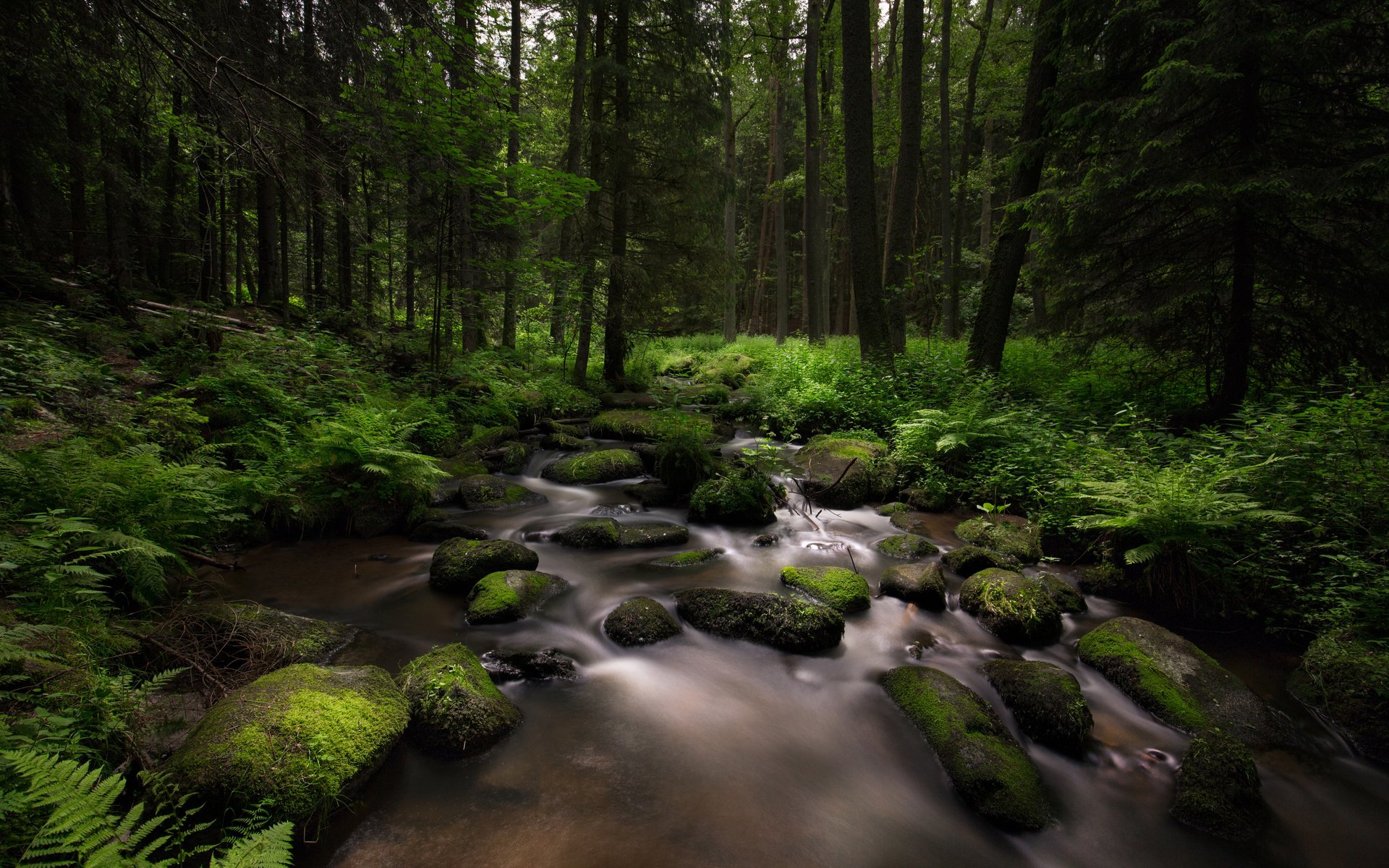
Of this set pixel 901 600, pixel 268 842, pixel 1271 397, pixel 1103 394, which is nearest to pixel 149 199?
pixel 268 842

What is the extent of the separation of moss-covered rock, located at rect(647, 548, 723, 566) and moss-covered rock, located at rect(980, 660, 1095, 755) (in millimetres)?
3265

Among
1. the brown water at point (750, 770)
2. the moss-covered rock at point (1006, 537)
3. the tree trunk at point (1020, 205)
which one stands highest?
the tree trunk at point (1020, 205)

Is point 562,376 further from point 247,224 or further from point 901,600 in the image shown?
point 247,224

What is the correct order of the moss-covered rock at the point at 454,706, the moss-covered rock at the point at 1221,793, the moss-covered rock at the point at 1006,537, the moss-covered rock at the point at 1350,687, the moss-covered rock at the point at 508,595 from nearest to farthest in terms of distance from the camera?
the moss-covered rock at the point at 1221,793, the moss-covered rock at the point at 454,706, the moss-covered rock at the point at 1350,687, the moss-covered rock at the point at 508,595, the moss-covered rock at the point at 1006,537

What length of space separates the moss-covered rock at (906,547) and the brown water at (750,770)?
0.95m

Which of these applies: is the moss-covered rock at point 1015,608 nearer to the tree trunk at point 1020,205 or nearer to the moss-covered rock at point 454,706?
the moss-covered rock at point 454,706

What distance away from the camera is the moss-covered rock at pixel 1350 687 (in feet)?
12.7

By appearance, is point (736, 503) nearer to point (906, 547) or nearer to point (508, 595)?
point (906, 547)

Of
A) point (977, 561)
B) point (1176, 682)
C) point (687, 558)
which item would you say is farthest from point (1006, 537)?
point (687, 558)

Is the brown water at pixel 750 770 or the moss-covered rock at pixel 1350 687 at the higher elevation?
the moss-covered rock at pixel 1350 687

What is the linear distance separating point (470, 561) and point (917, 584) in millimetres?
4691

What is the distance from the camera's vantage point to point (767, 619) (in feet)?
17.0

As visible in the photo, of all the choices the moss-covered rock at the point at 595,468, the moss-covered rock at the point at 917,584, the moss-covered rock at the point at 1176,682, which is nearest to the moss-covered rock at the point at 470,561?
the moss-covered rock at the point at 595,468

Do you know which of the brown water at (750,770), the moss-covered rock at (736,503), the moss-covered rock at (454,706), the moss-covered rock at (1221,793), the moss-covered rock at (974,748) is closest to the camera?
the brown water at (750,770)
